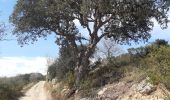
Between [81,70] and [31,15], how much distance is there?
6530mm

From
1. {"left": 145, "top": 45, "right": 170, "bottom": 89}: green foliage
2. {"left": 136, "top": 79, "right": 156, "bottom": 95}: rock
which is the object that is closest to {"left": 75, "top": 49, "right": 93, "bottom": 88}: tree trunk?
{"left": 136, "top": 79, "right": 156, "bottom": 95}: rock

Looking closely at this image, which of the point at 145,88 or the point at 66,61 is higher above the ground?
the point at 145,88

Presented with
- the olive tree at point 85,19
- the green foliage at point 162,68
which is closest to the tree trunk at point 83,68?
the olive tree at point 85,19

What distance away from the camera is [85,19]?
37438 mm

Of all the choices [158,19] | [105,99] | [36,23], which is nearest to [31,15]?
[36,23]

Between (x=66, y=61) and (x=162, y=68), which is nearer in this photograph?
(x=162, y=68)

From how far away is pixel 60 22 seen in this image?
4044 cm

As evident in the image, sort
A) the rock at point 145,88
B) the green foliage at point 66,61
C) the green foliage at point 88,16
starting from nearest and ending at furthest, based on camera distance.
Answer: the rock at point 145,88
the green foliage at point 88,16
the green foliage at point 66,61

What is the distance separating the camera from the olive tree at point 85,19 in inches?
1404

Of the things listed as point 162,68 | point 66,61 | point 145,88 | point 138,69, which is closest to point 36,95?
point 66,61

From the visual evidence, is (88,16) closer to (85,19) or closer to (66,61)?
(85,19)

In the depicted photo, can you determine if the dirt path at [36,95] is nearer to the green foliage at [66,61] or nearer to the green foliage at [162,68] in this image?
the green foliage at [66,61]

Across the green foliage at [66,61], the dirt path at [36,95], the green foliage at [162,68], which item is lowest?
the dirt path at [36,95]

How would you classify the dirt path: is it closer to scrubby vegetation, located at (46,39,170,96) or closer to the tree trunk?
scrubby vegetation, located at (46,39,170,96)
